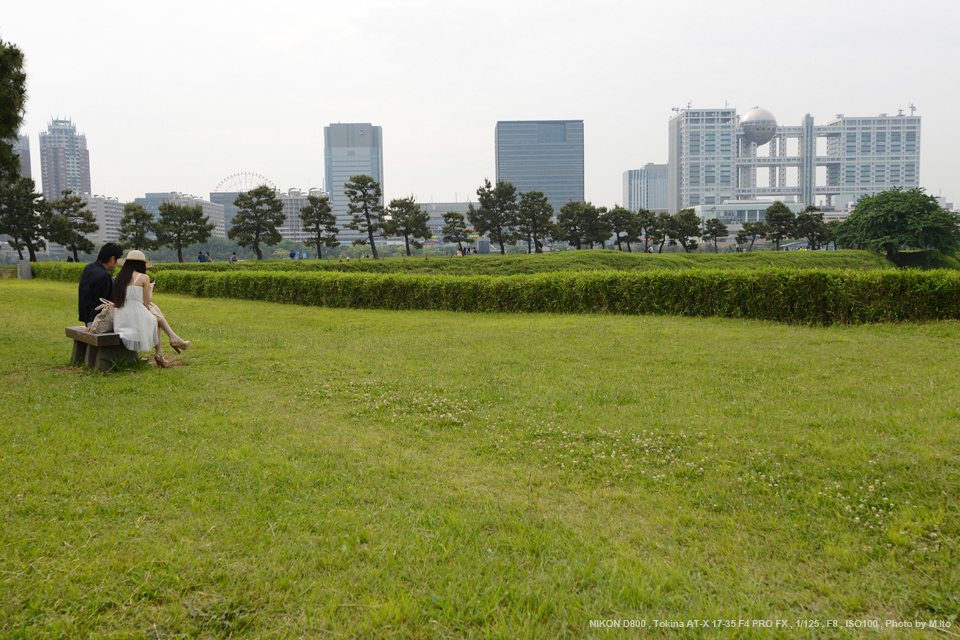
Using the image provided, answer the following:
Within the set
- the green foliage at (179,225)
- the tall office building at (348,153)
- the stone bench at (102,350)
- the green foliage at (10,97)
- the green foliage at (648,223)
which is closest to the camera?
the stone bench at (102,350)

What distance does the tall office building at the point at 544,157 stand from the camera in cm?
16575

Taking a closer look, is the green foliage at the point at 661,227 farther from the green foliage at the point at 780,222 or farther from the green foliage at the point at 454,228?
the green foliage at the point at 454,228

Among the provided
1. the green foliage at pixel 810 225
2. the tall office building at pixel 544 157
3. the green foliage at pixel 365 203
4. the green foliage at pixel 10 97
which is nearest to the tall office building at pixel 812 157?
the tall office building at pixel 544 157

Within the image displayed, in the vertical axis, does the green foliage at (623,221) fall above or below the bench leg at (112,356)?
above

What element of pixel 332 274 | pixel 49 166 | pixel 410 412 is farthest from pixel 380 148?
pixel 410 412

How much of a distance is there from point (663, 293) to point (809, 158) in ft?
510

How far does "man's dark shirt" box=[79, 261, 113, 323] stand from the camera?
720cm

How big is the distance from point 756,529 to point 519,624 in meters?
1.44

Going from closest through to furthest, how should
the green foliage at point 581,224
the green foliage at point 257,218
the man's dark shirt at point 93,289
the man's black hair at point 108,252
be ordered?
the man's dark shirt at point 93,289, the man's black hair at point 108,252, the green foliage at point 257,218, the green foliage at point 581,224

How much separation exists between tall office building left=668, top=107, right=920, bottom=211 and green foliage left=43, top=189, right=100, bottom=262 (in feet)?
414

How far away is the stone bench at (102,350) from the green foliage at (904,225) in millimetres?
48946

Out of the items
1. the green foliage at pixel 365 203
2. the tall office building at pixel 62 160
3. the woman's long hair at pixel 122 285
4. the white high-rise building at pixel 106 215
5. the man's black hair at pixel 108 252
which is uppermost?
the tall office building at pixel 62 160

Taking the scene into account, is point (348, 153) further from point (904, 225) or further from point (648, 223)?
point (904, 225)

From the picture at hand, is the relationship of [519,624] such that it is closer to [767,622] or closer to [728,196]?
[767,622]
